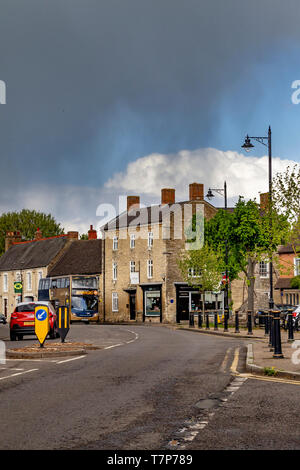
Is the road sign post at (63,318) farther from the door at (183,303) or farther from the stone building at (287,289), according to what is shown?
the stone building at (287,289)

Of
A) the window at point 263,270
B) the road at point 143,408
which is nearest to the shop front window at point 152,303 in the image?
the window at point 263,270

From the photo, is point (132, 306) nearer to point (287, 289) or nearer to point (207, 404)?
point (287, 289)

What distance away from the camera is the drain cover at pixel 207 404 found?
908cm

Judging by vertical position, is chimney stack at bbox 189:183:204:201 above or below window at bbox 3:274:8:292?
above

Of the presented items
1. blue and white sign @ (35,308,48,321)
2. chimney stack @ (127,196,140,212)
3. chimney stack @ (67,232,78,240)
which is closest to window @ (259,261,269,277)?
chimney stack @ (127,196,140,212)

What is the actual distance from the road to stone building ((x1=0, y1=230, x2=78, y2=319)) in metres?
66.3

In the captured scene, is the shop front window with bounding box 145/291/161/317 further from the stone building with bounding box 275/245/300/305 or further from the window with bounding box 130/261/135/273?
the stone building with bounding box 275/245/300/305

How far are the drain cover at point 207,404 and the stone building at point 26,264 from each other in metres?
70.1

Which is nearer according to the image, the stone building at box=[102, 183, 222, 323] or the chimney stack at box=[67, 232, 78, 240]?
the stone building at box=[102, 183, 222, 323]

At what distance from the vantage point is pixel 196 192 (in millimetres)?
65750

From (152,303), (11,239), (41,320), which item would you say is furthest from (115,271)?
(41,320)

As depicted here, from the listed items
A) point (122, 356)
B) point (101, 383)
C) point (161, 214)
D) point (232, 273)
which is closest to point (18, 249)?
point (161, 214)

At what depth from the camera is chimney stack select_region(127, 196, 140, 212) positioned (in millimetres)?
71438

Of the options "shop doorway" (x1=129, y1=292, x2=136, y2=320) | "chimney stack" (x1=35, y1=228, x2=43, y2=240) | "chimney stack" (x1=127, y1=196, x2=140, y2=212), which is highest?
"chimney stack" (x1=127, y1=196, x2=140, y2=212)
